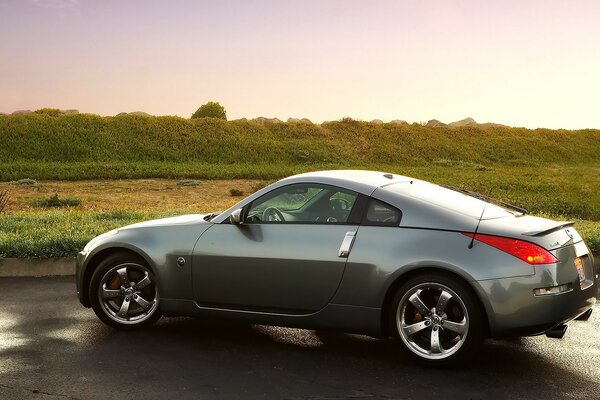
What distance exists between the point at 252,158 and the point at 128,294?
133ft

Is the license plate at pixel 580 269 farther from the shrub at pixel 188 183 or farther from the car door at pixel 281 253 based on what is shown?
the shrub at pixel 188 183

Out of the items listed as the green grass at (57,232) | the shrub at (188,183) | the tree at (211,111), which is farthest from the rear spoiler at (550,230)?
the tree at (211,111)

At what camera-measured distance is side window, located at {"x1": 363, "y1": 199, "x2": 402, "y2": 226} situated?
599 cm

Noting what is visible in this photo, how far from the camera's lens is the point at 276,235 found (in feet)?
20.6

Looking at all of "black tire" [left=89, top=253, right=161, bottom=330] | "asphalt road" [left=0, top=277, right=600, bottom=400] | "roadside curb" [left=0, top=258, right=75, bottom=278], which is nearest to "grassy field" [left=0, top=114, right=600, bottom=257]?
"roadside curb" [left=0, top=258, right=75, bottom=278]

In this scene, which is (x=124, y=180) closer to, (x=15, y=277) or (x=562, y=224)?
(x=15, y=277)

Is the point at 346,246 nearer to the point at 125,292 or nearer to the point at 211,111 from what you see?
the point at 125,292

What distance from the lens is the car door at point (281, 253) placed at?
6051mm

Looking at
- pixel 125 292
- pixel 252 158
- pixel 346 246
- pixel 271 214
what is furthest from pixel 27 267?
pixel 252 158

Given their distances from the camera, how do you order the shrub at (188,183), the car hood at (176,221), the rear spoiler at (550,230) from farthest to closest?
the shrub at (188,183)
the car hood at (176,221)
the rear spoiler at (550,230)

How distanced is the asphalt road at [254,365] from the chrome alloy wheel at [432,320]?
17cm

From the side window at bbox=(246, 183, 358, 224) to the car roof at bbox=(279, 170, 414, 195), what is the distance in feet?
0.16

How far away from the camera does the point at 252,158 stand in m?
47.1

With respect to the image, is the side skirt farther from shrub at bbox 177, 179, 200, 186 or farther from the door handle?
shrub at bbox 177, 179, 200, 186
